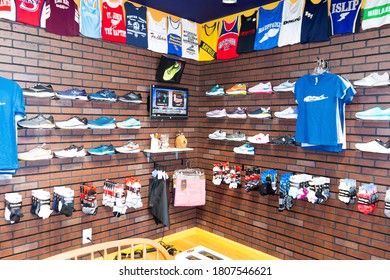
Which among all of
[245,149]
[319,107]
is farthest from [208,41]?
[319,107]

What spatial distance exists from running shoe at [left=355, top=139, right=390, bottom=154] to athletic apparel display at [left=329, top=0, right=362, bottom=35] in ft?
4.03

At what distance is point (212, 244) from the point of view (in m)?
4.76

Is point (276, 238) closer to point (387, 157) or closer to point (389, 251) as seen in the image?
point (389, 251)

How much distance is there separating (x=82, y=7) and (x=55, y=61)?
2.46ft

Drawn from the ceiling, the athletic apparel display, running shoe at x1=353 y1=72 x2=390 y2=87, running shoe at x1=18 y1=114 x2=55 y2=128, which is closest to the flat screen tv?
the ceiling

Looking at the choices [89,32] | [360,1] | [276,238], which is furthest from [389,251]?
[89,32]

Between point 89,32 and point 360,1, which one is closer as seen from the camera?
point 360,1

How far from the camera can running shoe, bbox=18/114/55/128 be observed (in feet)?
10.6

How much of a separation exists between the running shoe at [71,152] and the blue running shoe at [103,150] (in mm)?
117

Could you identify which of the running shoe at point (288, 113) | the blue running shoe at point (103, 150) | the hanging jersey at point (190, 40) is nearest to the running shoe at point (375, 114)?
the running shoe at point (288, 113)

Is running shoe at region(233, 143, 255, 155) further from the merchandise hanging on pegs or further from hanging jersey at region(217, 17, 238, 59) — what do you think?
the merchandise hanging on pegs

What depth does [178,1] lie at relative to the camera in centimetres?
420

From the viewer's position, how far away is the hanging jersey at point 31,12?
3.25 metres

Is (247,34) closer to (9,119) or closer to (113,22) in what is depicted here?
(113,22)
